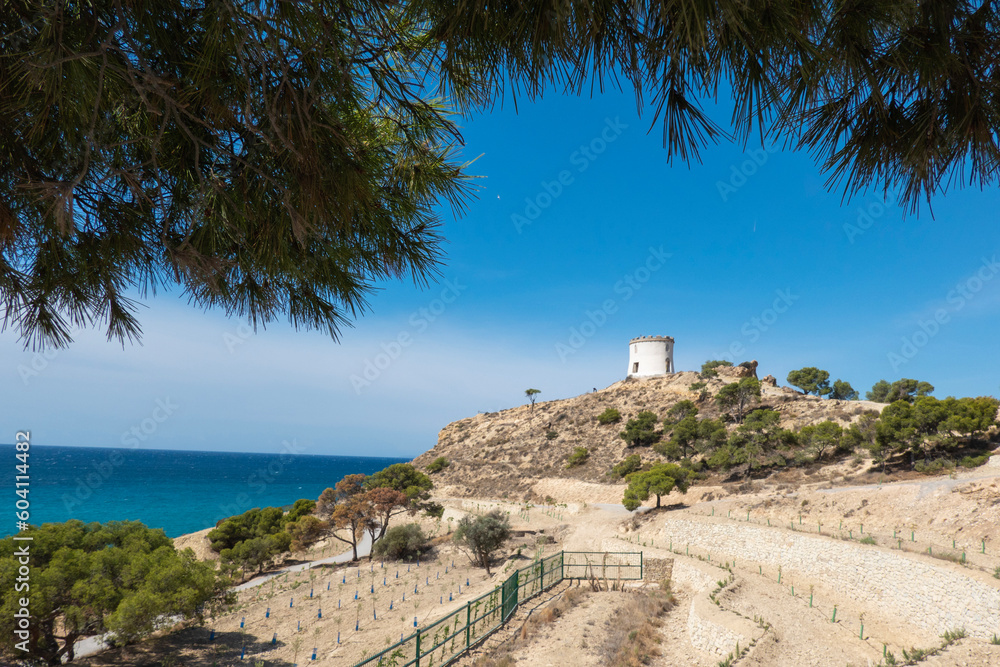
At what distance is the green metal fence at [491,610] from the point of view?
9.33 meters

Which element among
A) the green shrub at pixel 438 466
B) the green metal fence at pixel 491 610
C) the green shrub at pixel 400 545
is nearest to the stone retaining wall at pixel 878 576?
the green metal fence at pixel 491 610

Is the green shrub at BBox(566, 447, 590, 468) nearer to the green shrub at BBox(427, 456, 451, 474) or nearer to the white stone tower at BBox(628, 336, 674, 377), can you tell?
the green shrub at BBox(427, 456, 451, 474)

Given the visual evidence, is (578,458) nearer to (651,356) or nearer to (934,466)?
(934,466)

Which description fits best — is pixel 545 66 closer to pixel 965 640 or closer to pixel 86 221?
pixel 86 221

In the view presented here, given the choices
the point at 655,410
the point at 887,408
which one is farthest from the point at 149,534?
the point at 655,410

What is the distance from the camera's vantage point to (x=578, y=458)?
40.2 m

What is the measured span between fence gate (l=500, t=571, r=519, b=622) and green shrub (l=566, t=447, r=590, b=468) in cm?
2787

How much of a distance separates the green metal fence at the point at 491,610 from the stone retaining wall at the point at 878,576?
2.37 m

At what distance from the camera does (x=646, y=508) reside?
25078 millimetres

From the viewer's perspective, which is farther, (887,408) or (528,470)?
(528,470)

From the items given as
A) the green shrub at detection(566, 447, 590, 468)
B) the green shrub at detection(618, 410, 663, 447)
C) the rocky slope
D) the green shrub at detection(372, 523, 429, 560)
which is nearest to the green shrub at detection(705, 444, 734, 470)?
the rocky slope

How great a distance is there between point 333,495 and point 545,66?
28.4 meters

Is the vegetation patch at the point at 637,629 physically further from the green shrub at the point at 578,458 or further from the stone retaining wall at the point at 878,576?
the green shrub at the point at 578,458

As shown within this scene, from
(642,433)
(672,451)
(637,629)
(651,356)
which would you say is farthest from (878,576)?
(651,356)
